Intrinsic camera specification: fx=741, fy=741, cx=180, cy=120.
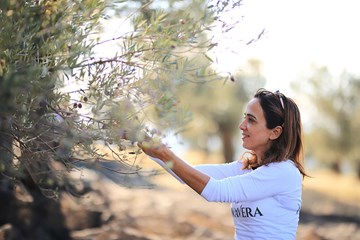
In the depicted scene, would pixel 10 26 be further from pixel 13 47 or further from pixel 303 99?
pixel 303 99

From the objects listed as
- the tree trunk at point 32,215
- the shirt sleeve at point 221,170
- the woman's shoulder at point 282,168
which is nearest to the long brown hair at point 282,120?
the woman's shoulder at point 282,168

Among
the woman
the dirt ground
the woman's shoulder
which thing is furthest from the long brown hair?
the dirt ground

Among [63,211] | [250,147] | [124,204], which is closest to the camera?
[250,147]

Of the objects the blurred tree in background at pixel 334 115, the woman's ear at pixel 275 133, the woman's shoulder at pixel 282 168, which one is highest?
the woman's ear at pixel 275 133

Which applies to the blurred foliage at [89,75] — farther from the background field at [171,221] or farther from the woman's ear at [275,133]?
the background field at [171,221]

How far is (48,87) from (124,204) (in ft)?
34.8

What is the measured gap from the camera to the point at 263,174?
4137mm

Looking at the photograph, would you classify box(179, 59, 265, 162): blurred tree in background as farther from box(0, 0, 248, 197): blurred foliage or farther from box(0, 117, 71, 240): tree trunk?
box(0, 0, 248, 197): blurred foliage

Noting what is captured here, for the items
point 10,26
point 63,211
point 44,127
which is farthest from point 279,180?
point 63,211

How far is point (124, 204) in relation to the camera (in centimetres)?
1433

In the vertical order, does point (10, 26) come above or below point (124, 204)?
above

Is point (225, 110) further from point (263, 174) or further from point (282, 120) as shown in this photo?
point (263, 174)

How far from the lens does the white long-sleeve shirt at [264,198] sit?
159 inches

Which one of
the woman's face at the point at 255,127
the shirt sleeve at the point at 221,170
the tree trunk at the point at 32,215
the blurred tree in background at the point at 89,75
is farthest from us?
the tree trunk at the point at 32,215
